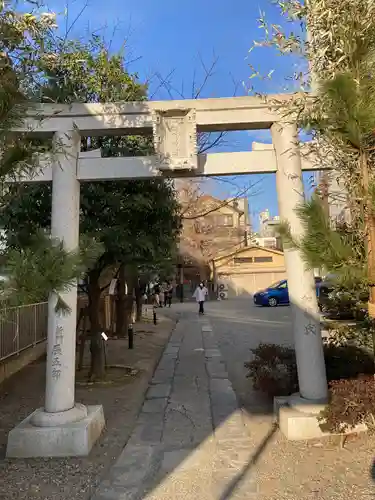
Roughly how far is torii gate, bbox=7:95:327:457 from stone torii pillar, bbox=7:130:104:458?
11 millimetres

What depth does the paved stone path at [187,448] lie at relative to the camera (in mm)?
3969

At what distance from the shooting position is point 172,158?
532cm

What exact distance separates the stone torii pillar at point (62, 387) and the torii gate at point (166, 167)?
0.4 inches

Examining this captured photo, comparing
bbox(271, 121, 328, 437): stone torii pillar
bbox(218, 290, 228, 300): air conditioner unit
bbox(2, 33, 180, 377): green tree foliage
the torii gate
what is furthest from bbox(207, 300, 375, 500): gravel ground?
bbox(218, 290, 228, 300): air conditioner unit

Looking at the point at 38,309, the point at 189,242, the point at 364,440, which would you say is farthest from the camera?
the point at 189,242

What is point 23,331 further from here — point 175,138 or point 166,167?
point 175,138

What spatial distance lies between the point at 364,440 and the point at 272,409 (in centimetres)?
178

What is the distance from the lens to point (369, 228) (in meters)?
3.39

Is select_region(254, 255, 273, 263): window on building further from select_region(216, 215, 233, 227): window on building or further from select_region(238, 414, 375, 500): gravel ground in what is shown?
select_region(238, 414, 375, 500): gravel ground

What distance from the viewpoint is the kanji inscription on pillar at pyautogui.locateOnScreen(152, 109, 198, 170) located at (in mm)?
5285

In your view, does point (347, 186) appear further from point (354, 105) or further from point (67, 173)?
point (67, 173)

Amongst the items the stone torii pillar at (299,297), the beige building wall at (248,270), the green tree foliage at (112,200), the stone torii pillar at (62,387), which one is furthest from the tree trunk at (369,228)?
the beige building wall at (248,270)

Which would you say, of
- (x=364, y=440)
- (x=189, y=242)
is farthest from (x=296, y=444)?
(x=189, y=242)

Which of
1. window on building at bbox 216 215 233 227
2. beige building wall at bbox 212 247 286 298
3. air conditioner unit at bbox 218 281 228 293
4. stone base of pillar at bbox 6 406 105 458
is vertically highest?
window on building at bbox 216 215 233 227
